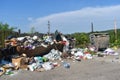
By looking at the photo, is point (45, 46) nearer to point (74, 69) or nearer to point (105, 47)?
point (74, 69)

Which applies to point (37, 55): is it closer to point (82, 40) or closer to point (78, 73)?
point (78, 73)

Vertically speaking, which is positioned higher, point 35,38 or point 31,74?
point 35,38

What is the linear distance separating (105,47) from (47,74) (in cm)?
1077

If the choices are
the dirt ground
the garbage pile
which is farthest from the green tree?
the dirt ground

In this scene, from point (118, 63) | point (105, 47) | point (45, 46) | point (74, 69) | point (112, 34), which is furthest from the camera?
point (112, 34)

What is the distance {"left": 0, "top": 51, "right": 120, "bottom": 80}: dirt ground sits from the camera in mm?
13961

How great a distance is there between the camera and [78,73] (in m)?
14.9

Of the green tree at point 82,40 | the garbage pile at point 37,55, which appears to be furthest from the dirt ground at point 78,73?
the green tree at point 82,40

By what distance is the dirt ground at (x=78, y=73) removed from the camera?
13961 millimetres

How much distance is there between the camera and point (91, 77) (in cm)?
1376

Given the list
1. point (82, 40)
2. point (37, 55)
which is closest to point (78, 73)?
point (37, 55)

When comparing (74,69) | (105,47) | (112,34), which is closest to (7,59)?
(74,69)

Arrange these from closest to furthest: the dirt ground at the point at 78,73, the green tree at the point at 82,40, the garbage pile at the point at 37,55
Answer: the dirt ground at the point at 78,73 → the garbage pile at the point at 37,55 → the green tree at the point at 82,40

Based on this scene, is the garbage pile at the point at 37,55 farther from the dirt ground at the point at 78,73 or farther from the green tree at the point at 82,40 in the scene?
the green tree at the point at 82,40
